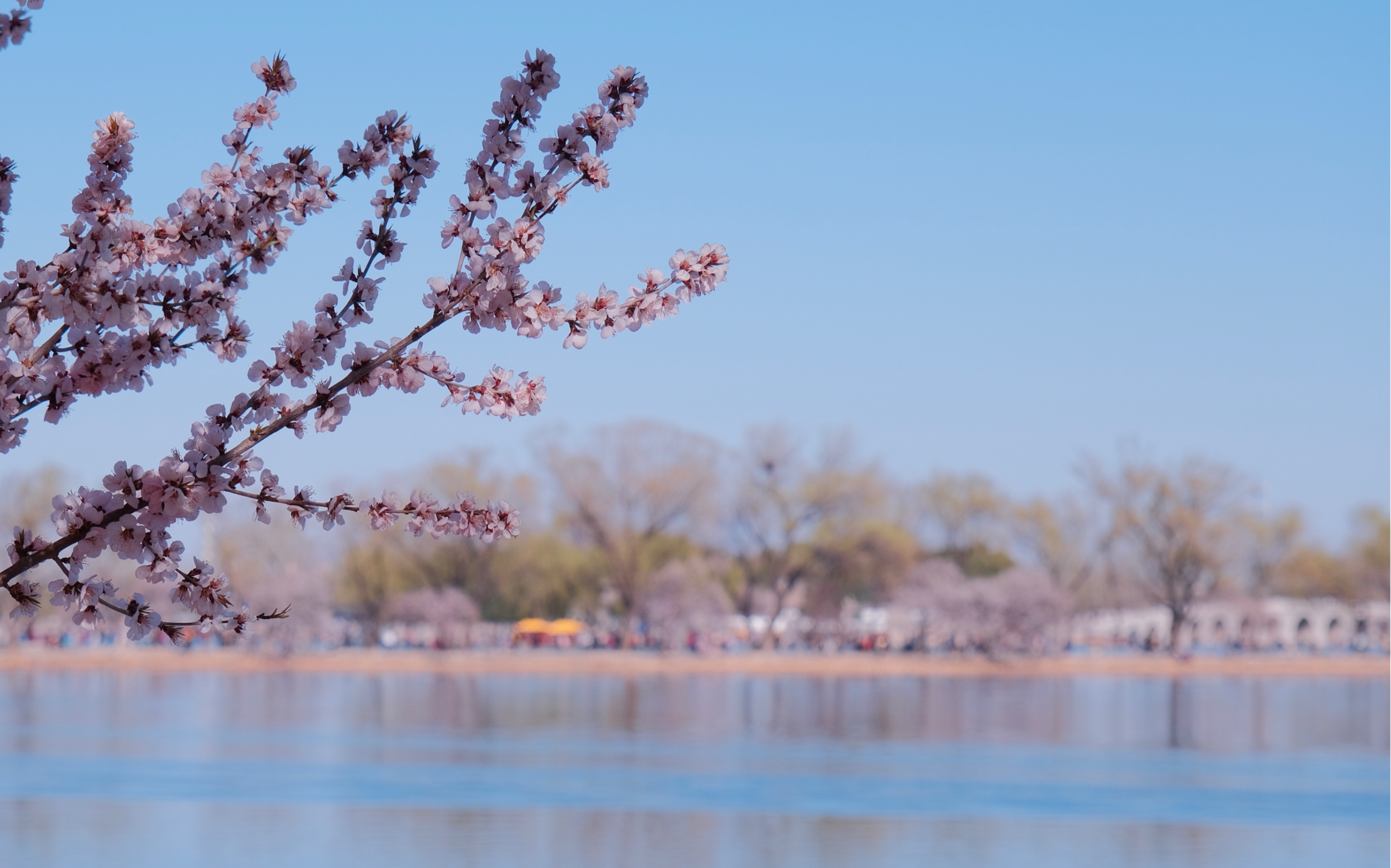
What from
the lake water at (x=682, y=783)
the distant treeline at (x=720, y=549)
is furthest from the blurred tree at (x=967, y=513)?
the lake water at (x=682, y=783)

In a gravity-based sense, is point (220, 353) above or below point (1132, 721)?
above

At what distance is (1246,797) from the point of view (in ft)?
69.9

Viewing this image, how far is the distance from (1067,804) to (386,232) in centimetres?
1778

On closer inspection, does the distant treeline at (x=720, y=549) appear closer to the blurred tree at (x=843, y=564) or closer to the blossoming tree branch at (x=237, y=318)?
the blurred tree at (x=843, y=564)

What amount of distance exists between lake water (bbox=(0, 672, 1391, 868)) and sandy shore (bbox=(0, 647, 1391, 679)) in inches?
660

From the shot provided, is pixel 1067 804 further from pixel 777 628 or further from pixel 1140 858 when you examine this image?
pixel 777 628

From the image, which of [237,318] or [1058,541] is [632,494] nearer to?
[1058,541]

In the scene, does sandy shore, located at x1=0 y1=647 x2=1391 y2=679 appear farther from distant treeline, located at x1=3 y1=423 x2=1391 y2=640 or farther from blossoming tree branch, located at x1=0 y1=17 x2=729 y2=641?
blossoming tree branch, located at x1=0 y1=17 x2=729 y2=641

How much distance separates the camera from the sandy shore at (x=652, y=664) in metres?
56.5

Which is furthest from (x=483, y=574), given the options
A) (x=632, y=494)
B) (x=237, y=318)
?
(x=237, y=318)

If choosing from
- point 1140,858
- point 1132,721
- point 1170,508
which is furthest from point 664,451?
point 1140,858

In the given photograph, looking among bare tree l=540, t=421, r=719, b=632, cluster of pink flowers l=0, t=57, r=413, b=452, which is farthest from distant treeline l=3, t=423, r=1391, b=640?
cluster of pink flowers l=0, t=57, r=413, b=452

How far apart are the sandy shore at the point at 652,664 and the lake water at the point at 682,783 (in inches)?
660

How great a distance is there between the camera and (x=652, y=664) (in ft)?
188
